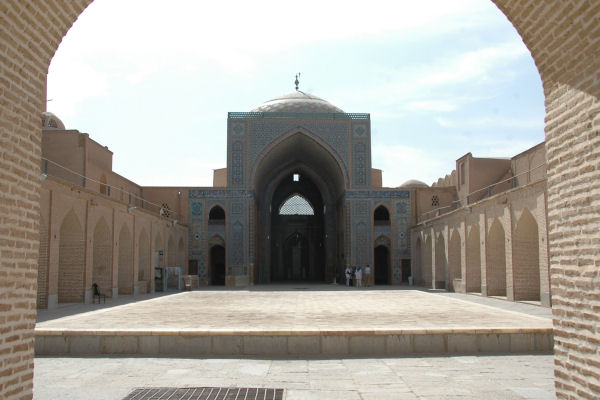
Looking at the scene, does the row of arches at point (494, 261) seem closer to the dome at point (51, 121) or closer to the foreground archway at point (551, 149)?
the foreground archway at point (551, 149)

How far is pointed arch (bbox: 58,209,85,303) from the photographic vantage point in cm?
1467

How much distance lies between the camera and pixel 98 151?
20.4m

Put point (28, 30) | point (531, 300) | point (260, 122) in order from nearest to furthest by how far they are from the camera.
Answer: point (28, 30) < point (531, 300) < point (260, 122)

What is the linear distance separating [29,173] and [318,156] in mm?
24786

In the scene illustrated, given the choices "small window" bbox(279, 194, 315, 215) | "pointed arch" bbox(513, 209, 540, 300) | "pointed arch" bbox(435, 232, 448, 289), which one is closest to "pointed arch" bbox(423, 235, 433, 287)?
"pointed arch" bbox(435, 232, 448, 289)

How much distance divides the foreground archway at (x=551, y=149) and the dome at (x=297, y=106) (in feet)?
77.7

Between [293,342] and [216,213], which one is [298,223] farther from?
[293,342]

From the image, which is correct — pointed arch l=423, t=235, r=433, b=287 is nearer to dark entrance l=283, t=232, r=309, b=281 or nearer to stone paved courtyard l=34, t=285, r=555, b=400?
dark entrance l=283, t=232, r=309, b=281

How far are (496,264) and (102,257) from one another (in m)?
11.4

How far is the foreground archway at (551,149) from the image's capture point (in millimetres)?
3908

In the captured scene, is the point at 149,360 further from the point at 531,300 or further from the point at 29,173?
the point at 531,300

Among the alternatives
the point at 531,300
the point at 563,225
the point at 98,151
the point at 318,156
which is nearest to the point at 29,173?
the point at 563,225

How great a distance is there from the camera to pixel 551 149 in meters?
4.55

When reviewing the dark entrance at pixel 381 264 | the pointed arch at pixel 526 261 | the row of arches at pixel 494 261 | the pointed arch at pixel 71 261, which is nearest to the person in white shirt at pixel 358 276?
the row of arches at pixel 494 261
